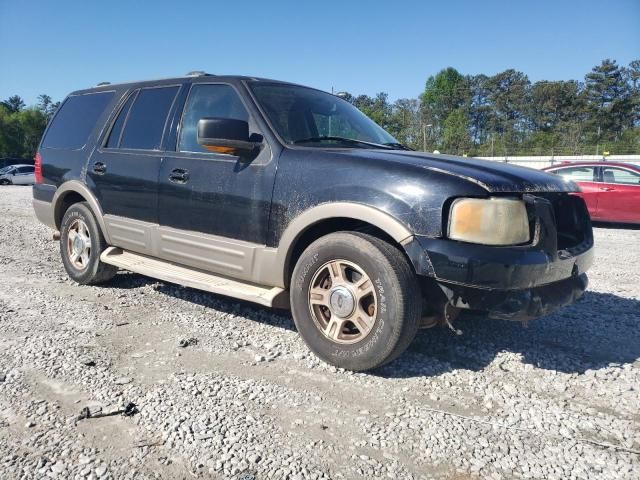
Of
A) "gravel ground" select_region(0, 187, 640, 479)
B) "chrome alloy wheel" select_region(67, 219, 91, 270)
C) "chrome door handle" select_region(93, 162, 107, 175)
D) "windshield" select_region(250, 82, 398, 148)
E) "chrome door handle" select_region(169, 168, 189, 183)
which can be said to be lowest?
"gravel ground" select_region(0, 187, 640, 479)

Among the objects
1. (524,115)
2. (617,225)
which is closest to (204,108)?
(617,225)

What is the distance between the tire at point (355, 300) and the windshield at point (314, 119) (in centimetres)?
98

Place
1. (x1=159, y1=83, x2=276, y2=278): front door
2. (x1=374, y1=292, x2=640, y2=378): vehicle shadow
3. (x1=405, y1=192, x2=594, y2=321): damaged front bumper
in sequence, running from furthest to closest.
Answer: (x1=159, y1=83, x2=276, y2=278): front door
(x1=374, y1=292, x2=640, y2=378): vehicle shadow
(x1=405, y1=192, x2=594, y2=321): damaged front bumper

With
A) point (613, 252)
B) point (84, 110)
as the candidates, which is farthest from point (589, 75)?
point (84, 110)

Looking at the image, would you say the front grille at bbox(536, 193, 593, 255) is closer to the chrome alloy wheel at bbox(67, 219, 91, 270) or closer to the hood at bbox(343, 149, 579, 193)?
the hood at bbox(343, 149, 579, 193)

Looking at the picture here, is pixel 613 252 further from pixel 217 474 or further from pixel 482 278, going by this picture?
pixel 217 474

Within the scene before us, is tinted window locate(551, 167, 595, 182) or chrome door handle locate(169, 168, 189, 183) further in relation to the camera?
tinted window locate(551, 167, 595, 182)

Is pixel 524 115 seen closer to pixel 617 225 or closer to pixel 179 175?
pixel 617 225

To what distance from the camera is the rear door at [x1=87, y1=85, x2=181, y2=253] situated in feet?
14.2

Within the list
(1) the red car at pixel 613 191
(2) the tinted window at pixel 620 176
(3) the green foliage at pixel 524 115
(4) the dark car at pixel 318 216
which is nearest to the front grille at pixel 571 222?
(4) the dark car at pixel 318 216

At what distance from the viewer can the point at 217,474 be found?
2.10 m

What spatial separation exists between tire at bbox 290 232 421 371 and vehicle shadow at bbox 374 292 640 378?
27cm

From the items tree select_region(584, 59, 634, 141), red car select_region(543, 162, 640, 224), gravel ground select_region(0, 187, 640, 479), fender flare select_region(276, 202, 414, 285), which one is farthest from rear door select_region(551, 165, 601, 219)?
tree select_region(584, 59, 634, 141)

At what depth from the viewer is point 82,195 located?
5000 mm
